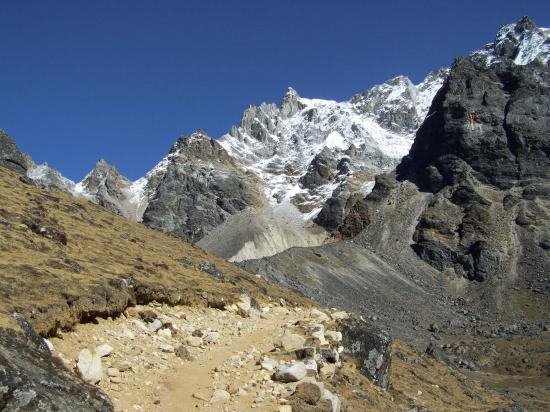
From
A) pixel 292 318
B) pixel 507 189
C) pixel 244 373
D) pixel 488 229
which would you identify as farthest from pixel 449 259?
pixel 244 373

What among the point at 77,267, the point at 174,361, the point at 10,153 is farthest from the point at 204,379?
the point at 10,153

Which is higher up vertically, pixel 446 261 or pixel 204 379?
pixel 446 261

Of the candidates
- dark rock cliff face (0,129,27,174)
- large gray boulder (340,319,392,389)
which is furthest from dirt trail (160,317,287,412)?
dark rock cliff face (0,129,27,174)

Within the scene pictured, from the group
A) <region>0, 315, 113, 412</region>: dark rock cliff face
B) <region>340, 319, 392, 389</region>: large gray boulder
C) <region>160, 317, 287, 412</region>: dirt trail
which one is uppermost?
<region>0, 315, 113, 412</region>: dark rock cliff face

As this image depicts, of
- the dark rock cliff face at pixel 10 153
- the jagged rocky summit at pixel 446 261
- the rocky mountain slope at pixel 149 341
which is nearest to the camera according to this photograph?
the rocky mountain slope at pixel 149 341

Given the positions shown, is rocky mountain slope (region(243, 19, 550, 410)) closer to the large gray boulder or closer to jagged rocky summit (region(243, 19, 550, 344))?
jagged rocky summit (region(243, 19, 550, 344))

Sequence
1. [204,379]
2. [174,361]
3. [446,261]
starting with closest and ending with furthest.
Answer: [204,379] < [174,361] < [446,261]

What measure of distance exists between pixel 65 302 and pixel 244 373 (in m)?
5.78

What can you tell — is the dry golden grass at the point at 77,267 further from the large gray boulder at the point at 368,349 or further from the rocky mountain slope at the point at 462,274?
the rocky mountain slope at the point at 462,274

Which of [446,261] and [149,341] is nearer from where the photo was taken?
[149,341]

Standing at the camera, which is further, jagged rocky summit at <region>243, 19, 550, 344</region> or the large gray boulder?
jagged rocky summit at <region>243, 19, 550, 344</region>

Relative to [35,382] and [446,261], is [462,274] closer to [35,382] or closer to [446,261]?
[446,261]

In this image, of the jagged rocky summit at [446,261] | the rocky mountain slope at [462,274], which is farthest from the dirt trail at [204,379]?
the jagged rocky summit at [446,261]

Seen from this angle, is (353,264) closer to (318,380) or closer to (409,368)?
(409,368)
